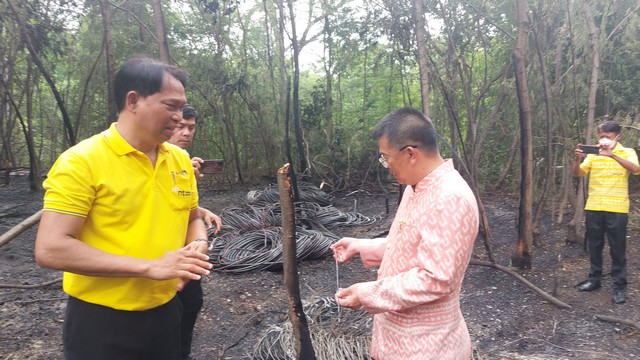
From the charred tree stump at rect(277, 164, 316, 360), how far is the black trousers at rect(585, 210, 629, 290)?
3564 millimetres

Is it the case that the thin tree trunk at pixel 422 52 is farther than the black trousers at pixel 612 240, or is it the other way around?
the thin tree trunk at pixel 422 52

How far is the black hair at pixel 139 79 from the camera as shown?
1542 millimetres

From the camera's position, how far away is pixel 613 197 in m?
4.39

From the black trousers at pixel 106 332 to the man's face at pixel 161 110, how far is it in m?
0.63

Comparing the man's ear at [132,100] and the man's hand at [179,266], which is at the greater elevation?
the man's ear at [132,100]

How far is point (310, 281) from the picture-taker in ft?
16.9

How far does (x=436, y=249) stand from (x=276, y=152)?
34.7 ft

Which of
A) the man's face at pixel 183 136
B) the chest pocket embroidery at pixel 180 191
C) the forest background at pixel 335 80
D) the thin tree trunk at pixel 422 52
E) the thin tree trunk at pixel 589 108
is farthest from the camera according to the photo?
the forest background at pixel 335 80

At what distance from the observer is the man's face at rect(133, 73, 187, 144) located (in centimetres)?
155

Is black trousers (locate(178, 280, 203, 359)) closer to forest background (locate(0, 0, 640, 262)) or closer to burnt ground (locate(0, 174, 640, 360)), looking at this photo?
burnt ground (locate(0, 174, 640, 360))

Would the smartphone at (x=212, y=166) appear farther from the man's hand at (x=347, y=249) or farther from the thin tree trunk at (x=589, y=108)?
the thin tree trunk at (x=589, y=108)

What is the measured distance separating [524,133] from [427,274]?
3.67 meters

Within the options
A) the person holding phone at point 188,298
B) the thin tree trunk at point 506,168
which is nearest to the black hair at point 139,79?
the person holding phone at point 188,298

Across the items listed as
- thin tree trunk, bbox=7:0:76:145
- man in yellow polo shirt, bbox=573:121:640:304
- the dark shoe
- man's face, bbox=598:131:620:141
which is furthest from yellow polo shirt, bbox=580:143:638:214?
thin tree trunk, bbox=7:0:76:145
